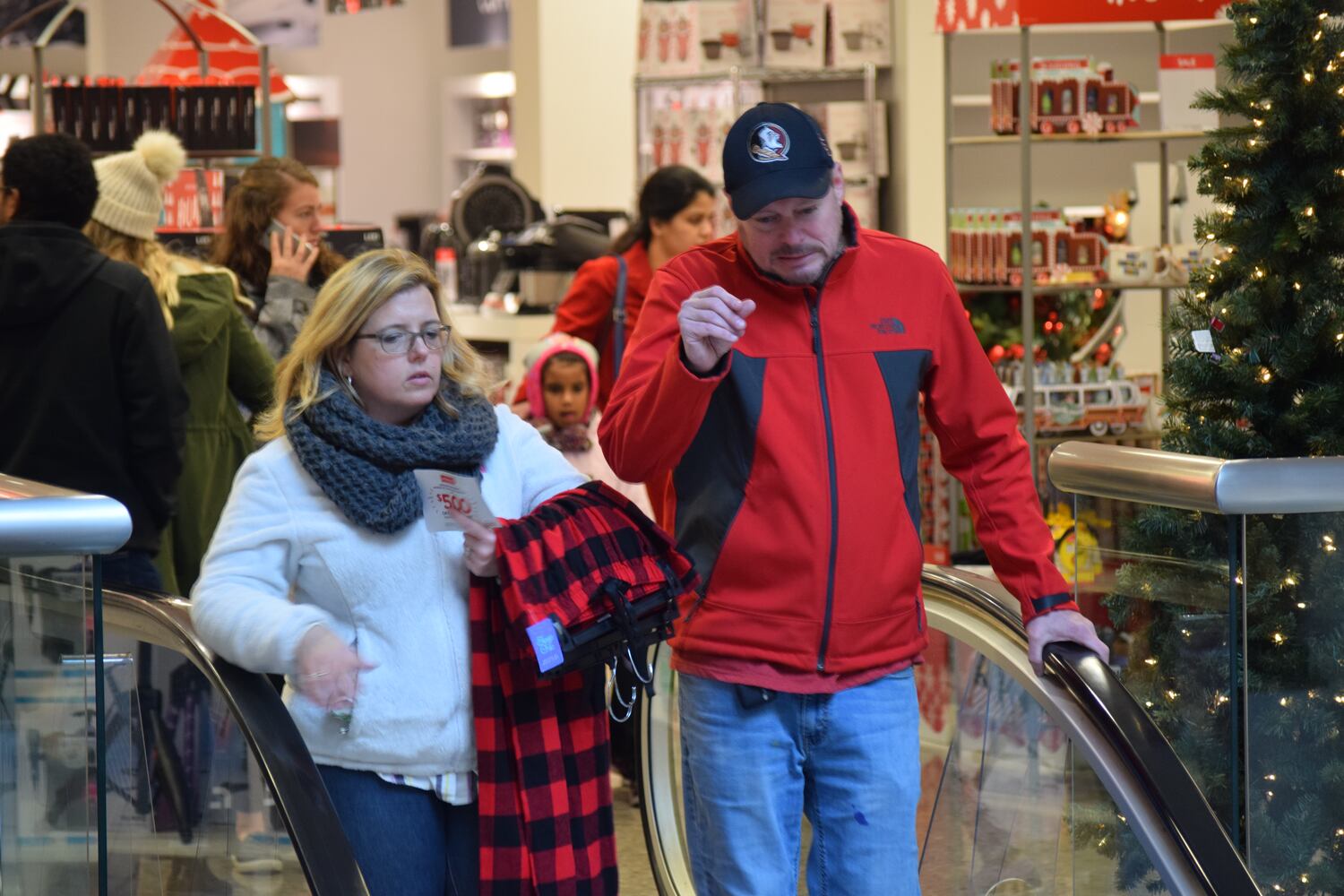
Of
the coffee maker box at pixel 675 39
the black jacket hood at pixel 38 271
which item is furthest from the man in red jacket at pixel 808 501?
the coffee maker box at pixel 675 39

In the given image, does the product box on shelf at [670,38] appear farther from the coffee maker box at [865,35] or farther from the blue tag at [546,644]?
the blue tag at [546,644]

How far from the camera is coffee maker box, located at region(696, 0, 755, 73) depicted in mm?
8164

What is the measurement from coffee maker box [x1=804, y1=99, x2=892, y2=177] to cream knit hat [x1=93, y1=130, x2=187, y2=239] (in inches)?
168

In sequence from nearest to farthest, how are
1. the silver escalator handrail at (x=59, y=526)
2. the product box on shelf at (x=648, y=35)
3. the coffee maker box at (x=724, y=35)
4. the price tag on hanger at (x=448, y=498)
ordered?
1. the silver escalator handrail at (x=59, y=526)
2. the price tag on hanger at (x=448, y=498)
3. the coffee maker box at (x=724, y=35)
4. the product box on shelf at (x=648, y=35)

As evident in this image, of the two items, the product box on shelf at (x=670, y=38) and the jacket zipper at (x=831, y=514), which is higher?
the product box on shelf at (x=670, y=38)

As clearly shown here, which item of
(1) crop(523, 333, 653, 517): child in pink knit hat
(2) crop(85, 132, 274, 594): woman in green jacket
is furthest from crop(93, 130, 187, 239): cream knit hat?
(1) crop(523, 333, 653, 517): child in pink knit hat

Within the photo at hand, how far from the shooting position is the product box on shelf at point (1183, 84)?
6484 mm

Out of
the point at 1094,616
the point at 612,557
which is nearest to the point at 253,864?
the point at 612,557

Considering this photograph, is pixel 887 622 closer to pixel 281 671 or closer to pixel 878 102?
pixel 281 671

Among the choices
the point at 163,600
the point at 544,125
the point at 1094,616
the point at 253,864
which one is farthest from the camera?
the point at 544,125

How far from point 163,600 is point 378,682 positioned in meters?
0.65

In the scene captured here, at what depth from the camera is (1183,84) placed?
648 centimetres

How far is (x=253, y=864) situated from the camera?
11.2ft

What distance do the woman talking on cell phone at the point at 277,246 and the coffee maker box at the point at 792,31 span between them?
11.8 feet
